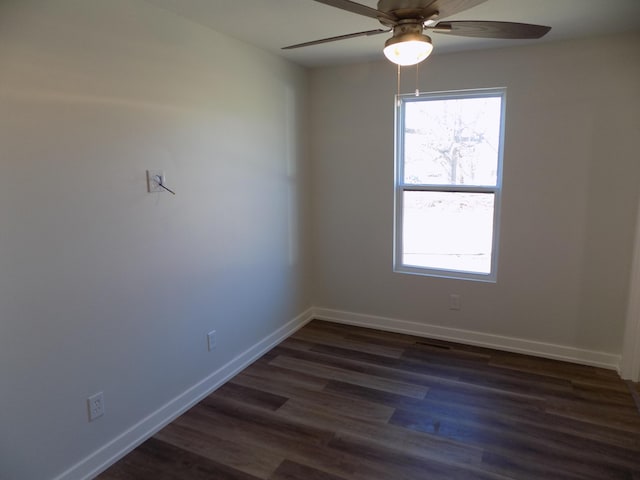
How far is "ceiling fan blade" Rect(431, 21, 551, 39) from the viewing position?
178 cm

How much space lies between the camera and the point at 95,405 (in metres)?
2.16

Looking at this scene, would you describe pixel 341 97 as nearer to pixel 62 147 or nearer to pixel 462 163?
pixel 462 163

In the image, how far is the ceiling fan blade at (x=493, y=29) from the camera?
1.78 metres

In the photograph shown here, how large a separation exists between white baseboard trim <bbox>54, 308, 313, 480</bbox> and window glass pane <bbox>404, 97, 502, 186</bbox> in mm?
1863

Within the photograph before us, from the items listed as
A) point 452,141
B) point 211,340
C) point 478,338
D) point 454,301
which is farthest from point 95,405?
point 452,141

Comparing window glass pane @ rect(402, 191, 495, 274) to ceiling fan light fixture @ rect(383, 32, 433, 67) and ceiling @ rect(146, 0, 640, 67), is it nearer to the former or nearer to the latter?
ceiling @ rect(146, 0, 640, 67)

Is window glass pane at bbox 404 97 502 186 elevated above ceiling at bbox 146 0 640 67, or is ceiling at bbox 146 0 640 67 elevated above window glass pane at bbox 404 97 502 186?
ceiling at bbox 146 0 640 67

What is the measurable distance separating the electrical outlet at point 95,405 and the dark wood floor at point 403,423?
30 cm

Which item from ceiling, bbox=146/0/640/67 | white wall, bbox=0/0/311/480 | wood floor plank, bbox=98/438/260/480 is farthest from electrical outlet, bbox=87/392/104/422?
ceiling, bbox=146/0/640/67

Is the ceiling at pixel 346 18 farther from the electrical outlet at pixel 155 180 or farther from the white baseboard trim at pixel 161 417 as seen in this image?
the white baseboard trim at pixel 161 417

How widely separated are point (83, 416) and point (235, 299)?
124cm

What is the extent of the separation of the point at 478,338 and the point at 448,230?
924 millimetres

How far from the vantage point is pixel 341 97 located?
3.79 metres

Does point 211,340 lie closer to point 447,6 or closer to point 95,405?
point 95,405
